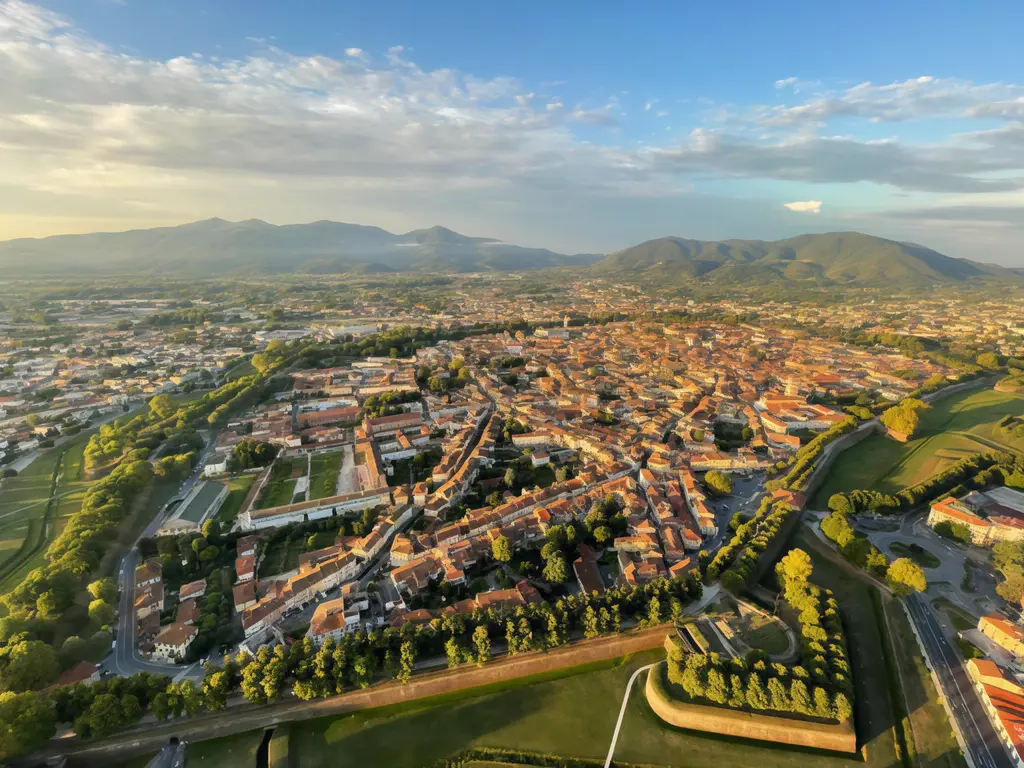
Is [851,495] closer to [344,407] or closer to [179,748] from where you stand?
[179,748]

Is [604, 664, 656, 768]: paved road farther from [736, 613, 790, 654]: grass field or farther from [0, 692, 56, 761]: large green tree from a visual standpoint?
[0, 692, 56, 761]: large green tree

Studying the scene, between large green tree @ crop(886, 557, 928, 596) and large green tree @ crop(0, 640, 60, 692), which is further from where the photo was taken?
large green tree @ crop(886, 557, 928, 596)

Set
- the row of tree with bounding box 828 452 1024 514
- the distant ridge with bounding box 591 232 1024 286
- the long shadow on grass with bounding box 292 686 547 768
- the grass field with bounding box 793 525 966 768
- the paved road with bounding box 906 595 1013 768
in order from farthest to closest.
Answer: the distant ridge with bounding box 591 232 1024 286
the row of tree with bounding box 828 452 1024 514
the long shadow on grass with bounding box 292 686 547 768
the grass field with bounding box 793 525 966 768
the paved road with bounding box 906 595 1013 768

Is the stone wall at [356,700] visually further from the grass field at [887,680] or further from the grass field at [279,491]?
the grass field at [279,491]

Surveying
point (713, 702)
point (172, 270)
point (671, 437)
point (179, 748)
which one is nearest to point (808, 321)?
point (671, 437)

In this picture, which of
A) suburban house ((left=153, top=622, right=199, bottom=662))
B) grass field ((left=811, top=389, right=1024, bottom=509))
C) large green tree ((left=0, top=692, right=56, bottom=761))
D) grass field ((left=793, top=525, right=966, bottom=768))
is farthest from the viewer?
grass field ((left=811, top=389, right=1024, bottom=509))

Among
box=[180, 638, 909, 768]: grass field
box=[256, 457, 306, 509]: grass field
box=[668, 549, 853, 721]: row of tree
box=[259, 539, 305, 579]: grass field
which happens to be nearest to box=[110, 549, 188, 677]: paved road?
box=[259, 539, 305, 579]: grass field

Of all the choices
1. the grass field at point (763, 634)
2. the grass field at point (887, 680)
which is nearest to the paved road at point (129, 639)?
the grass field at point (763, 634)
